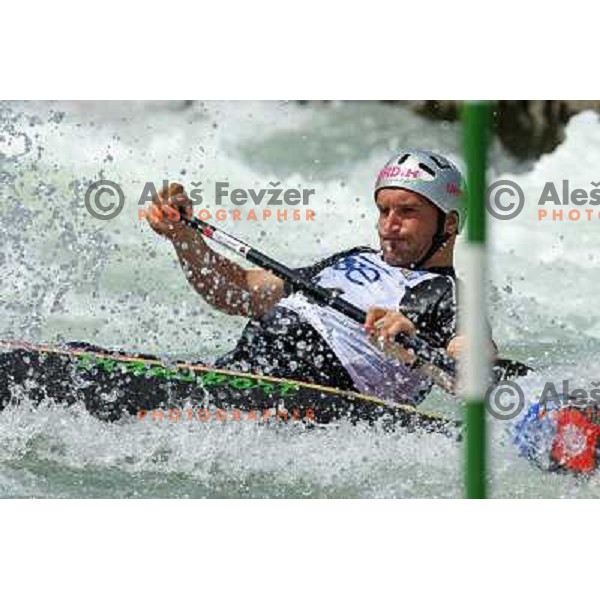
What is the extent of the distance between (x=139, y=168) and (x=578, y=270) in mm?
1575

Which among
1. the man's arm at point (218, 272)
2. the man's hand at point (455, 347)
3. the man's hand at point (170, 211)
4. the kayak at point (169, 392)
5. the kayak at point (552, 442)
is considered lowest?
the kayak at point (552, 442)

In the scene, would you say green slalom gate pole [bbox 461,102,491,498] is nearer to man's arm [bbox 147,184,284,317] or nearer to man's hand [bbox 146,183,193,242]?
man's arm [bbox 147,184,284,317]

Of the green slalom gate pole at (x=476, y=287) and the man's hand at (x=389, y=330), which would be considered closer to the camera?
the green slalom gate pole at (x=476, y=287)

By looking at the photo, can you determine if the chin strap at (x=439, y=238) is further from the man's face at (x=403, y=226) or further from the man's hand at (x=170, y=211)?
the man's hand at (x=170, y=211)

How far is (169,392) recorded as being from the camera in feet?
14.6

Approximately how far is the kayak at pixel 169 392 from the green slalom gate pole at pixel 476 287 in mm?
1388

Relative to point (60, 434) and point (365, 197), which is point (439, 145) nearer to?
point (365, 197)

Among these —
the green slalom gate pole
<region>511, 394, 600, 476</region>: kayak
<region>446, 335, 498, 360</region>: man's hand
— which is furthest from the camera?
<region>511, 394, 600, 476</region>: kayak

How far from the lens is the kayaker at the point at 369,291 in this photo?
14.3 feet

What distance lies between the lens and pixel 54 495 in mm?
4492

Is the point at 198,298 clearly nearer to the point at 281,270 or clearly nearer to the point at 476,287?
the point at 281,270

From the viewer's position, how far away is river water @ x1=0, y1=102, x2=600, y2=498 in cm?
438

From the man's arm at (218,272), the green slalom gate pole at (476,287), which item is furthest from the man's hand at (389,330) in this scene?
the green slalom gate pole at (476,287)

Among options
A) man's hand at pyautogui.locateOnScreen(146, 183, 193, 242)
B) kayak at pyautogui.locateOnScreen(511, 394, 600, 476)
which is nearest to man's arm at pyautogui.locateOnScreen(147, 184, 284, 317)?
man's hand at pyautogui.locateOnScreen(146, 183, 193, 242)
